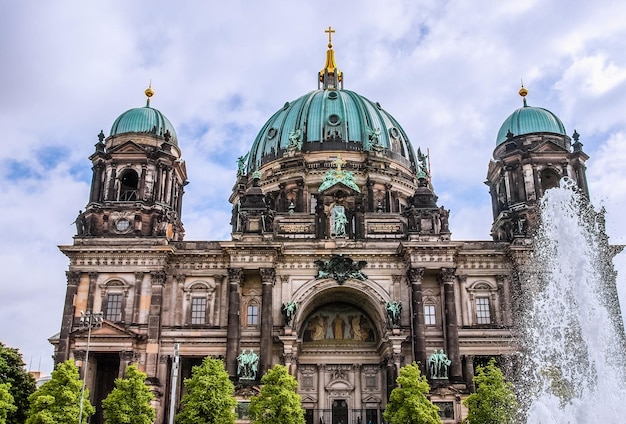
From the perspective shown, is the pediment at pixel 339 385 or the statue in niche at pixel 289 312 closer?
the statue in niche at pixel 289 312

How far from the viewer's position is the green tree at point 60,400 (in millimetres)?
38719

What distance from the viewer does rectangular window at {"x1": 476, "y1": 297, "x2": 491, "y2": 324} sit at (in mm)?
50812

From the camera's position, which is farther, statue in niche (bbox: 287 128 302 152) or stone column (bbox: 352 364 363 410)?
statue in niche (bbox: 287 128 302 152)

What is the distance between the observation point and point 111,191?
53.1 metres

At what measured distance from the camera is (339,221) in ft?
171

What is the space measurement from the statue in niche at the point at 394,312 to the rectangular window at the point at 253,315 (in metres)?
9.63

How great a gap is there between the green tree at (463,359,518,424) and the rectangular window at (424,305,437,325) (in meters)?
9.54

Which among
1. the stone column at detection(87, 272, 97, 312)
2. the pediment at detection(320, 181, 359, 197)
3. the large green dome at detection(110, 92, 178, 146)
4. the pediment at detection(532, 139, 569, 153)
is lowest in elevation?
the stone column at detection(87, 272, 97, 312)

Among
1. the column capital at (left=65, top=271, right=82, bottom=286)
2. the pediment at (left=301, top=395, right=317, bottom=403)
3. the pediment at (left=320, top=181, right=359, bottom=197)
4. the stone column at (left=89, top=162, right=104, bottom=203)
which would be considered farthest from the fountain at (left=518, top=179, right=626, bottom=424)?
the stone column at (left=89, top=162, right=104, bottom=203)

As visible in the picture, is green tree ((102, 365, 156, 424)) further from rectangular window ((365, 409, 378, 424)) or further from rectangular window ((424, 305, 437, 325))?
rectangular window ((424, 305, 437, 325))

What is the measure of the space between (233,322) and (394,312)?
11559mm

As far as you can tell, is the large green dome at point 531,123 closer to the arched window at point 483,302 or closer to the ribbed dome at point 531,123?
the ribbed dome at point 531,123

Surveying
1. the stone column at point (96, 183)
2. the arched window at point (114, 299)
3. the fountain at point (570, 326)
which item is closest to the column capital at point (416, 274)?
the fountain at point (570, 326)

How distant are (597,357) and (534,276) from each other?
75.4ft
